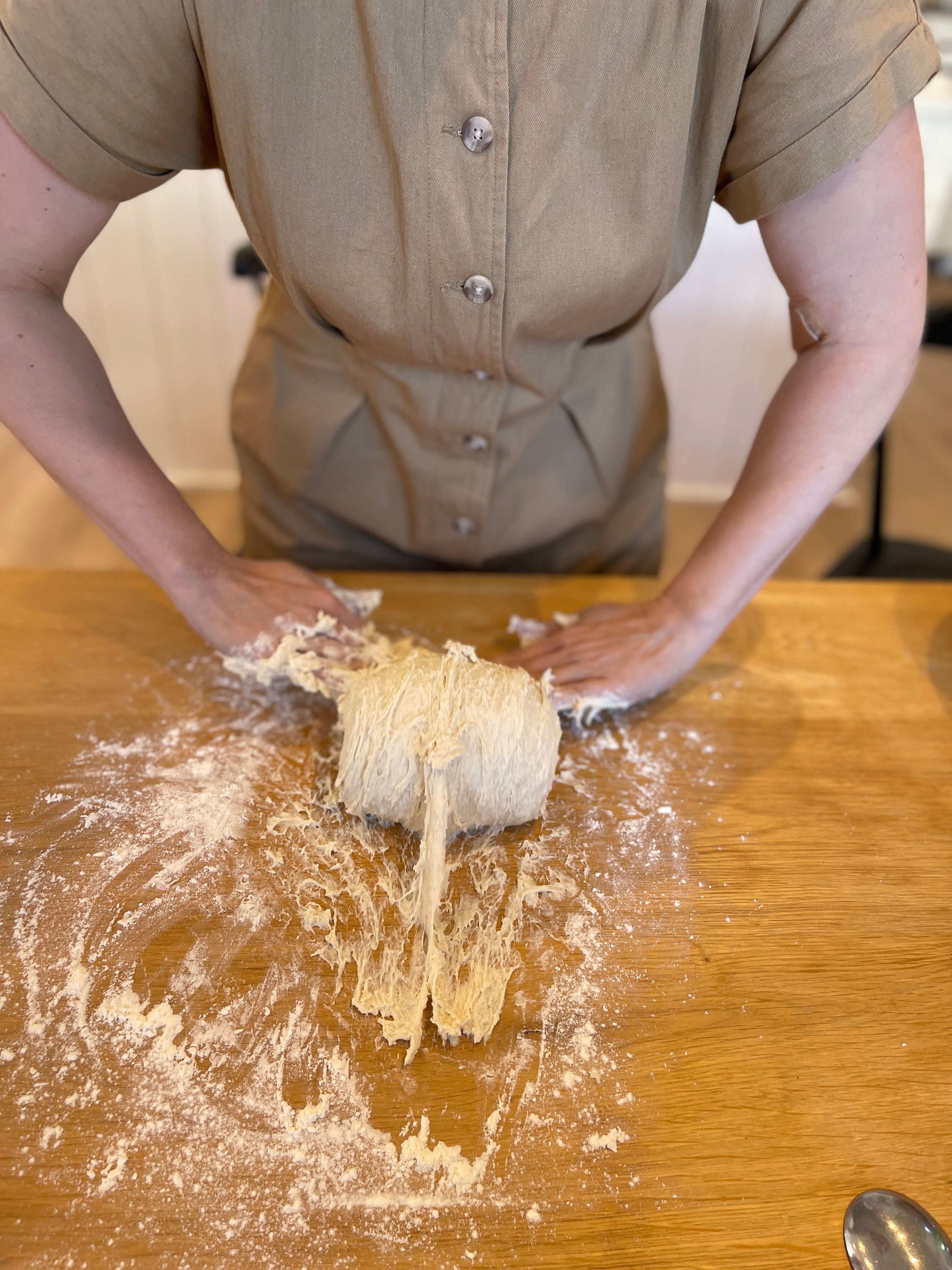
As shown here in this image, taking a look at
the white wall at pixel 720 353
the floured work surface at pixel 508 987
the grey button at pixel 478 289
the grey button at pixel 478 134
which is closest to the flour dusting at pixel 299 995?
the floured work surface at pixel 508 987

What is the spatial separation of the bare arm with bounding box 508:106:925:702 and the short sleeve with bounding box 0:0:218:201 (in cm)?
53

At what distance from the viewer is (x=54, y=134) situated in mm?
679

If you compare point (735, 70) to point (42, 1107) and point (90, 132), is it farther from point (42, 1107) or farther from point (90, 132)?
point (42, 1107)

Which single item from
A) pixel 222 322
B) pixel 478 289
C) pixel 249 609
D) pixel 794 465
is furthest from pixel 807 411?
pixel 222 322

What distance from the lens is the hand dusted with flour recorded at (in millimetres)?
738

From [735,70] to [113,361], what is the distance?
2.37 meters

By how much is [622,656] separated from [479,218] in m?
0.43

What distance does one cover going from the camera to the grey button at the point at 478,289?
2.41ft

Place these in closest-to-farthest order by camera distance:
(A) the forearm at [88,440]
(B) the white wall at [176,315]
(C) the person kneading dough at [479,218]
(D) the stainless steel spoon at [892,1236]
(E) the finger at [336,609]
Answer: (D) the stainless steel spoon at [892,1236], (C) the person kneading dough at [479,218], (A) the forearm at [88,440], (E) the finger at [336,609], (B) the white wall at [176,315]

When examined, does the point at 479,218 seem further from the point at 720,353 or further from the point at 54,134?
the point at 720,353

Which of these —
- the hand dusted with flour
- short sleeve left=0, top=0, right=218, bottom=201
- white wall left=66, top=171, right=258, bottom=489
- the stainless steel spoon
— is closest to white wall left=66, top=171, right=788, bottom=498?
white wall left=66, top=171, right=258, bottom=489

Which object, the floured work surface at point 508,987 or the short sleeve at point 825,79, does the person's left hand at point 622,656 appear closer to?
the floured work surface at point 508,987

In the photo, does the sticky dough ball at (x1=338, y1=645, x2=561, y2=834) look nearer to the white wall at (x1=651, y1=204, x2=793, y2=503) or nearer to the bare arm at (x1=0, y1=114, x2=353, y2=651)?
the bare arm at (x1=0, y1=114, x2=353, y2=651)

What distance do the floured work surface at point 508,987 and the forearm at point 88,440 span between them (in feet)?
0.43
